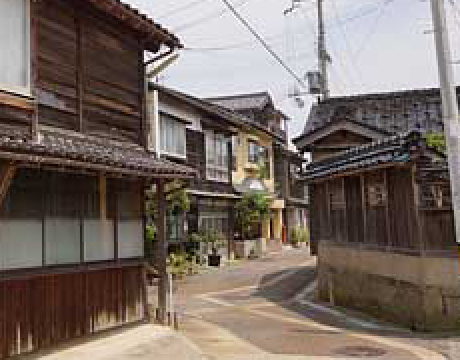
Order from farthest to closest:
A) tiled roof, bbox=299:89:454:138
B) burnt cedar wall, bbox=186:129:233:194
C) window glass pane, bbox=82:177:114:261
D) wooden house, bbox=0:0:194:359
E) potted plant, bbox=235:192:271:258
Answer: potted plant, bbox=235:192:271:258, burnt cedar wall, bbox=186:129:233:194, tiled roof, bbox=299:89:454:138, window glass pane, bbox=82:177:114:261, wooden house, bbox=0:0:194:359

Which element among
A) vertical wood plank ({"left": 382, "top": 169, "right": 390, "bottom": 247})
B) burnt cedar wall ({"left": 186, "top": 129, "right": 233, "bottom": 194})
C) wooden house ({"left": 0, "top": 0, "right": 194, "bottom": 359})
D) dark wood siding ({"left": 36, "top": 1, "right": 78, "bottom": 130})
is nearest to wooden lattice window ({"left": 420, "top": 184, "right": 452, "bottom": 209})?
vertical wood plank ({"left": 382, "top": 169, "right": 390, "bottom": 247})

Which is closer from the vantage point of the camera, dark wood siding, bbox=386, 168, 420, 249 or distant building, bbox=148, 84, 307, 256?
dark wood siding, bbox=386, 168, 420, 249

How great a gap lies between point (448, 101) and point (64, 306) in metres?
7.72

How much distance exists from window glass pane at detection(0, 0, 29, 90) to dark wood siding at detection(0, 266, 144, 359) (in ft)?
11.6

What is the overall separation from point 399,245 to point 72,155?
28.4 feet

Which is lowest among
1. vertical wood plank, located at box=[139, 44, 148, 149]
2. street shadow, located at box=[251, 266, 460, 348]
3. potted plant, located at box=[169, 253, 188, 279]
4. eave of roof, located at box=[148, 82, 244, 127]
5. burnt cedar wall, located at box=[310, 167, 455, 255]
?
street shadow, located at box=[251, 266, 460, 348]

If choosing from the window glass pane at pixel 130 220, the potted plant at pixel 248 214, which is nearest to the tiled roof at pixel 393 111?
the potted plant at pixel 248 214

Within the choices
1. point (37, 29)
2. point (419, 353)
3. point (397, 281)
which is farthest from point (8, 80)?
point (397, 281)

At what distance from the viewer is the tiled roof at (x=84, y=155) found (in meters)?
7.98

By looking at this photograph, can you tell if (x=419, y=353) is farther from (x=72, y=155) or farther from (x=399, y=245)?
(x=72, y=155)

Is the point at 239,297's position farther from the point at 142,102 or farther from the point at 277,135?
the point at 277,135

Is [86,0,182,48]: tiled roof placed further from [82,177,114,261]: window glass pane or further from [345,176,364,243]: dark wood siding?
[345,176,364,243]: dark wood siding

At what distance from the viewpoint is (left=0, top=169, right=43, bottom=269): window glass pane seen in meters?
9.11

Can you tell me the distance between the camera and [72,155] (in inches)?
344
